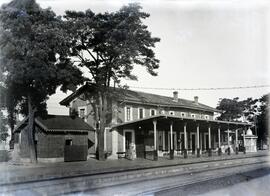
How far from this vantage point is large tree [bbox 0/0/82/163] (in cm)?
2155

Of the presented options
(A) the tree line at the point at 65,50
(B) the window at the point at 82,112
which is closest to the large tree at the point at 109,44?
(A) the tree line at the point at 65,50

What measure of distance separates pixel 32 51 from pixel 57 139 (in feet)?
26.5

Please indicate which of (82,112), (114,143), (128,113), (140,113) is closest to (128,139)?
(114,143)

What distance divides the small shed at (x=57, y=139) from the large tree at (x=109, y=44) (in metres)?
1.60

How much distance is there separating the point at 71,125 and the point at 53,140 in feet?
7.52

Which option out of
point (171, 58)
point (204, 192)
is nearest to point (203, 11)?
point (204, 192)

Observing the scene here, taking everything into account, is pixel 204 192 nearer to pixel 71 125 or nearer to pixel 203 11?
pixel 203 11

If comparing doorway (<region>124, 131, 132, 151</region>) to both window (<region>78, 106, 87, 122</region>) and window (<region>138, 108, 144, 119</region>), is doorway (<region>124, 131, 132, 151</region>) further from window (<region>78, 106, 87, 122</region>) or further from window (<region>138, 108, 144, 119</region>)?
window (<region>78, 106, 87, 122</region>)

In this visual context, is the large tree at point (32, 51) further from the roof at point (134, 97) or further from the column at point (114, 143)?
the column at point (114, 143)

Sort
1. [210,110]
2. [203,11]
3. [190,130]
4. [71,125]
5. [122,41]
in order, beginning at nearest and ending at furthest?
[203,11]
[122,41]
[71,125]
[190,130]
[210,110]

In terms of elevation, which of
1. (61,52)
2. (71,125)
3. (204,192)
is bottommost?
(204,192)

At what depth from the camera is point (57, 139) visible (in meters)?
28.0

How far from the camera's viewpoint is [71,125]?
97.2 feet

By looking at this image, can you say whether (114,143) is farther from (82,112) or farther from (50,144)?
(50,144)
